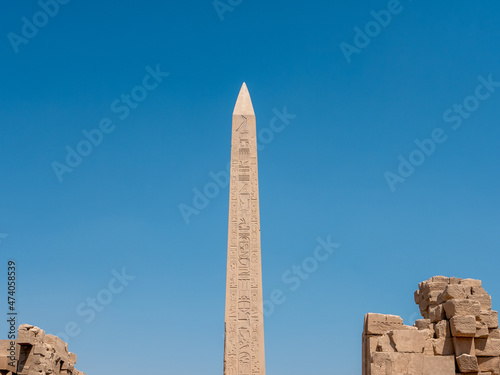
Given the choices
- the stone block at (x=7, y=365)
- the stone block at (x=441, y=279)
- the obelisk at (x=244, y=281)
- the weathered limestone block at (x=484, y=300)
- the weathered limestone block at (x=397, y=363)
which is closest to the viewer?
the weathered limestone block at (x=397, y=363)

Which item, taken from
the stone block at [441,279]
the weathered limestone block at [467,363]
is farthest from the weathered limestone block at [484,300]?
the stone block at [441,279]

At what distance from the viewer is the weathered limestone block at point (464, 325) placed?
23.6 feet

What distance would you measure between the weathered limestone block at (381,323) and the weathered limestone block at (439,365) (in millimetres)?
779

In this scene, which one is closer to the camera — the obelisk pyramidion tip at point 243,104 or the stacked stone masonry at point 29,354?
the stacked stone masonry at point 29,354

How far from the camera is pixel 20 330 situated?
13.5 m

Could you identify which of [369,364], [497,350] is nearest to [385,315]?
[369,364]

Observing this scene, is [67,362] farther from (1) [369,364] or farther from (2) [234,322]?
(1) [369,364]

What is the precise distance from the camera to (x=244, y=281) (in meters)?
15.4

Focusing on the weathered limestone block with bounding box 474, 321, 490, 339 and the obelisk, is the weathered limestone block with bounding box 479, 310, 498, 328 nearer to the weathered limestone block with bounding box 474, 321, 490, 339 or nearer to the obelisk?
the weathered limestone block with bounding box 474, 321, 490, 339

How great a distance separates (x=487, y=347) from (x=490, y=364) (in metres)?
0.17

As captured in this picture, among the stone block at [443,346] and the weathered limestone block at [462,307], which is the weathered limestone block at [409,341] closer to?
the stone block at [443,346]

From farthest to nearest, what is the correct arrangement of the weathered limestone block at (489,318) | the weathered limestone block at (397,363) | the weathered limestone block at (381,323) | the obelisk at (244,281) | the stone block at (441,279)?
the obelisk at (244,281), the stone block at (441,279), the weathered limestone block at (381,323), the weathered limestone block at (489,318), the weathered limestone block at (397,363)

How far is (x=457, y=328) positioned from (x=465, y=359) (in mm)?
311

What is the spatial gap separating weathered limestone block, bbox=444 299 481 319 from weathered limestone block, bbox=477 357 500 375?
48cm
